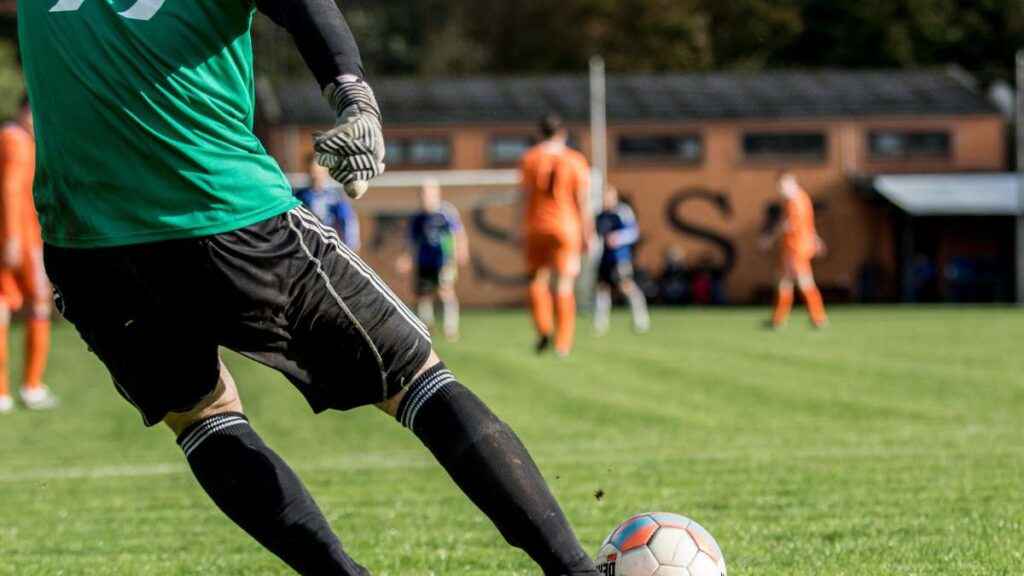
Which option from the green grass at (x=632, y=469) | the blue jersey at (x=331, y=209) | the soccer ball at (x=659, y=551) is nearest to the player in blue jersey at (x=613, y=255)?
the blue jersey at (x=331, y=209)

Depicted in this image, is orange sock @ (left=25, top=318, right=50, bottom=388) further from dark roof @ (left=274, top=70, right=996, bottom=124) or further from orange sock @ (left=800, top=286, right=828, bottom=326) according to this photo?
dark roof @ (left=274, top=70, right=996, bottom=124)

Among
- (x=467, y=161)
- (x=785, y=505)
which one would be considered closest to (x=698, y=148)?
(x=467, y=161)

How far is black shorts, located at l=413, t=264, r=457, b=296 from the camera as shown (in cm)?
2214

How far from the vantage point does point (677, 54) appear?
5569 cm

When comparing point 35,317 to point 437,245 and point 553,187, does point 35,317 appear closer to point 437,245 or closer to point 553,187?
point 553,187

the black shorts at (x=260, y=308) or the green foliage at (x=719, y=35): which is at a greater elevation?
the black shorts at (x=260, y=308)

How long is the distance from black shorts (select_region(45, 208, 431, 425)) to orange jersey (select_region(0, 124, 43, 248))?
745cm

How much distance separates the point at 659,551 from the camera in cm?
Answer: 370

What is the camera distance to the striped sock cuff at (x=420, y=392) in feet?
10.6

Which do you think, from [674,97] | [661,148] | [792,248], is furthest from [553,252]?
[674,97]

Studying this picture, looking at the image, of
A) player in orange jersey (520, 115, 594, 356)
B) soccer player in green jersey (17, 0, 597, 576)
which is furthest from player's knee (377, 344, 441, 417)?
player in orange jersey (520, 115, 594, 356)

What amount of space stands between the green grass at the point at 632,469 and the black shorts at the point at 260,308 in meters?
0.13

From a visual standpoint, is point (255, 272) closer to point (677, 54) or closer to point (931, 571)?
point (931, 571)

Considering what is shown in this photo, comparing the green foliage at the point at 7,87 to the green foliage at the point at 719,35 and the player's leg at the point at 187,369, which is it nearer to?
the green foliage at the point at 719,35
